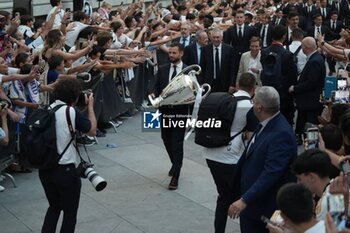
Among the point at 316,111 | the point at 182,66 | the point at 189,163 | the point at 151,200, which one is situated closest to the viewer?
the point at 151,200

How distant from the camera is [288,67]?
1265 centimetres

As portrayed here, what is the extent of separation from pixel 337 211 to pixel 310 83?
801 cm

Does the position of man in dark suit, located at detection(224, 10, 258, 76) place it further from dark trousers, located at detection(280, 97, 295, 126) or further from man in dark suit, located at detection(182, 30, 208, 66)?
dark trousers, located at detection(280, 97, 295, 126)

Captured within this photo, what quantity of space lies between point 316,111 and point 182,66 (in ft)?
9.90

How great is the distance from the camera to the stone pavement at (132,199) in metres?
9.11

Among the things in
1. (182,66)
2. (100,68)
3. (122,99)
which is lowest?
(122,99)

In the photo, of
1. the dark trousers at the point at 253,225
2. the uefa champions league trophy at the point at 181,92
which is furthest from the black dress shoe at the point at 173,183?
the dark trousers at the point at 253,225

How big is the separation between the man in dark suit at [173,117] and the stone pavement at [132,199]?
0.32m

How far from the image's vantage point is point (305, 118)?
1326 cm

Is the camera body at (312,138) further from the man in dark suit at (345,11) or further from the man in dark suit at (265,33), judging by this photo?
the man in dark suit at (345,11)

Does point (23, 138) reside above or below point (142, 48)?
above

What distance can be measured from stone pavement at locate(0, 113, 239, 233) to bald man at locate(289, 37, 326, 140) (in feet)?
6.18

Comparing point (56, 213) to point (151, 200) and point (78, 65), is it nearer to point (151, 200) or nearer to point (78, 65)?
point (151, 200)

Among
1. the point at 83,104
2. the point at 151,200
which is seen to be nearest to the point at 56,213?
the point at 83,104
